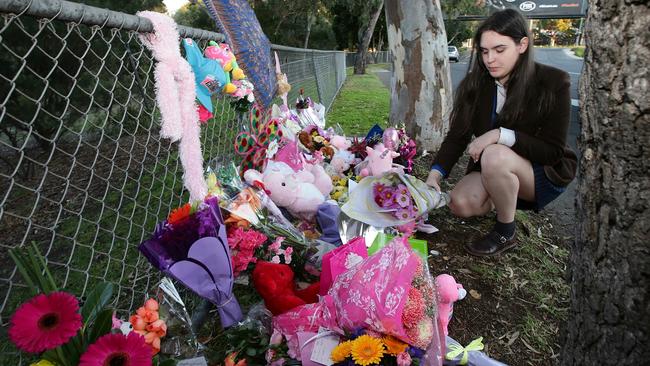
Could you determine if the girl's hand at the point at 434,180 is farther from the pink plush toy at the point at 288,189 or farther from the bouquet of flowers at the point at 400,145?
the pink plush toy at the point at 288,189

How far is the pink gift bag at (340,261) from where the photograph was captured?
179 centimetres

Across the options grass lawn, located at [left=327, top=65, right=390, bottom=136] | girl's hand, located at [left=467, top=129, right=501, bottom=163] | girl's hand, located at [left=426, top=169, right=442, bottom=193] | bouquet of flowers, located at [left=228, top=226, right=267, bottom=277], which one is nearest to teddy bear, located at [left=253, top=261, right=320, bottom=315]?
bouquet of flowers, located at [left=228, top=226, right=267, bottom=277]

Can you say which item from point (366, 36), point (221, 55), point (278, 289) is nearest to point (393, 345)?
point (278, 289)

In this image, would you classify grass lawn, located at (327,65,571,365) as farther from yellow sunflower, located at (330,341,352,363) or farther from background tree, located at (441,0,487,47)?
background tree, located at (441,0,487,47)

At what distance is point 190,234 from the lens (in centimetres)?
165

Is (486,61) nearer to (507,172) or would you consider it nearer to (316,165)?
(507,172)

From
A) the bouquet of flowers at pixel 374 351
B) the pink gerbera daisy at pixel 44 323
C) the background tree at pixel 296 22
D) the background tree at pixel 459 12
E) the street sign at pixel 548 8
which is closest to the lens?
the pink gerbera daisy at pixel 44 323

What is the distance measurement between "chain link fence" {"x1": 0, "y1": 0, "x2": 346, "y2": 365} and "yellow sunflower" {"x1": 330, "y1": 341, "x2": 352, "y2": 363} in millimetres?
1017

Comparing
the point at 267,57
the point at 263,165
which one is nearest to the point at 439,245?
the point at 263,165

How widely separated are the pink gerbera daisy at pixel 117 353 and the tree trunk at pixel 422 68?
4.10m

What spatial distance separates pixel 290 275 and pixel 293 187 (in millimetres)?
771

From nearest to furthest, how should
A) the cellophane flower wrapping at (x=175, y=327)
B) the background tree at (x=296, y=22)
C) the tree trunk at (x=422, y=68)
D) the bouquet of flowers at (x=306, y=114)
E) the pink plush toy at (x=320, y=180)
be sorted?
the cellophane flower wrapping at (x=175, y=327), the pink plush toy at (x=320, y=180), the bouquet of flowers at (x=306, y=114), the tree trunk at (x=422, y=68), the background tree at (x=296, y=22)

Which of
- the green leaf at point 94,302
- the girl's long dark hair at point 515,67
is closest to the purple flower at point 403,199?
the girl's long dark hair at point 515,67

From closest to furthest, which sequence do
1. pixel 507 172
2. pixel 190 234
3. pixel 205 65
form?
pixel 190 234, pixel 205 65, pixel 507 172
